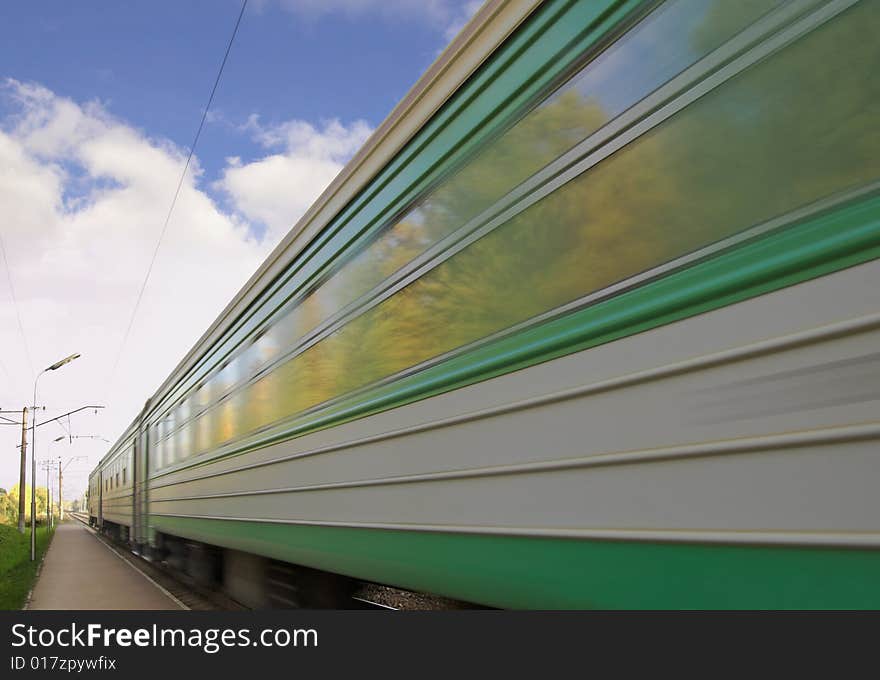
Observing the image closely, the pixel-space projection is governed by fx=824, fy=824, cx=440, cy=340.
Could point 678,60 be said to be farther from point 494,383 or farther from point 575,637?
point 575,637

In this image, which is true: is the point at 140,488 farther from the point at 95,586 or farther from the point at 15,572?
the point at 15,572

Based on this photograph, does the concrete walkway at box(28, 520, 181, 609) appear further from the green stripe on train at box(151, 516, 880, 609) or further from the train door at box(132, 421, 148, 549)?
the green stripe on train at box(151, 516, 880, 609)

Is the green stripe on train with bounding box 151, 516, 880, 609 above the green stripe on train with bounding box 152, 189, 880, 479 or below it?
below

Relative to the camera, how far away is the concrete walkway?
8.84 meters

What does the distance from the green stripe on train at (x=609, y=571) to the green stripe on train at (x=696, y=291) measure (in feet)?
1.54

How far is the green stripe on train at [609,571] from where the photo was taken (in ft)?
4.57

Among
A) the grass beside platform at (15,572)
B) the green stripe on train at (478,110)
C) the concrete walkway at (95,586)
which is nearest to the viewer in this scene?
the green stripe on train at (478,110)

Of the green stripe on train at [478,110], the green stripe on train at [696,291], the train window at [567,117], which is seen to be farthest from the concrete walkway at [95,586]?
the green stripe on train at [696,291]

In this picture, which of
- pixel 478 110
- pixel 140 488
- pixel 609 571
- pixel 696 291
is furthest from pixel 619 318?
pixel 140 488

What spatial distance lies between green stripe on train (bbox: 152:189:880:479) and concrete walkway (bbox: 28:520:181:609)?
682 cm

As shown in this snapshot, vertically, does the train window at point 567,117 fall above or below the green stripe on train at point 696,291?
above

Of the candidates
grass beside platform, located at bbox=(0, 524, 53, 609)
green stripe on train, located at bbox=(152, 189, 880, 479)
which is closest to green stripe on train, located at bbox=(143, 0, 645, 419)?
green stripe on train, located at bbox=(152, 189, 880, 479)

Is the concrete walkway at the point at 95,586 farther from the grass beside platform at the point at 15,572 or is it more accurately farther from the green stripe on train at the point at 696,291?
the green stripe on train at the point at 696,291

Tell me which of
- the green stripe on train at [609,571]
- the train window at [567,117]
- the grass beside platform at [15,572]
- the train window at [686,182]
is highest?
the train window at [567,117]
